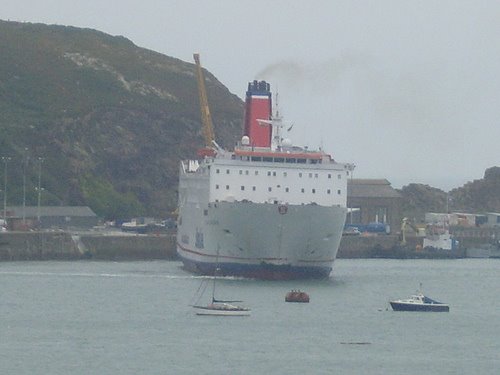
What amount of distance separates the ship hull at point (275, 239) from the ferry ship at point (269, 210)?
39mm

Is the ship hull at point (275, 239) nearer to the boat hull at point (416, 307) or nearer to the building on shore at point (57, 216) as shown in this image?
the boat hull at point (416, 307)

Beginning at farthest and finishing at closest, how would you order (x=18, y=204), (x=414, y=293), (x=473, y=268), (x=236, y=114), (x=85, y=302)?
(x=236, y=114)
(x=18, y=204)
(x=473, y=268)
(x=414, y=293)
(x=85, y=302)

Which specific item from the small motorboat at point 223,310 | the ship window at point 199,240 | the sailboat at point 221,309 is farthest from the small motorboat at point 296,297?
the ship window at point 199,240

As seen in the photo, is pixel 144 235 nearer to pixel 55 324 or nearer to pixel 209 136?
pixel 209 136

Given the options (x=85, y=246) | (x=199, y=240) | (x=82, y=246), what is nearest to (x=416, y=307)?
(x=199, y=240)

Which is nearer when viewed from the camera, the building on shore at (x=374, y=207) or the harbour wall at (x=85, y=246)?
the harbour wall at (x=85, y=246)

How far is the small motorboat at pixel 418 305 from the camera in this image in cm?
6644

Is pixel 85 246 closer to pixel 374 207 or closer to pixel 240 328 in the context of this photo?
pixel 374 207

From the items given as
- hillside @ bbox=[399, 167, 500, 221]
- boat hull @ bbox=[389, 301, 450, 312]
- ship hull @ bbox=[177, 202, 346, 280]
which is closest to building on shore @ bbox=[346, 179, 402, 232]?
hillside @ bbox=[399, 167, 500, 221]

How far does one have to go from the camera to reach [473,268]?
331 ft

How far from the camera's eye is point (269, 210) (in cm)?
7681

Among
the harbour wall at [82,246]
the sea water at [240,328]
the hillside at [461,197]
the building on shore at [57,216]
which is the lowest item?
the sea water at [240,328]

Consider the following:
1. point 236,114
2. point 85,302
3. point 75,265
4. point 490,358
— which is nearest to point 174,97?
point 236,114

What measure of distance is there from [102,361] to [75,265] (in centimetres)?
4193
